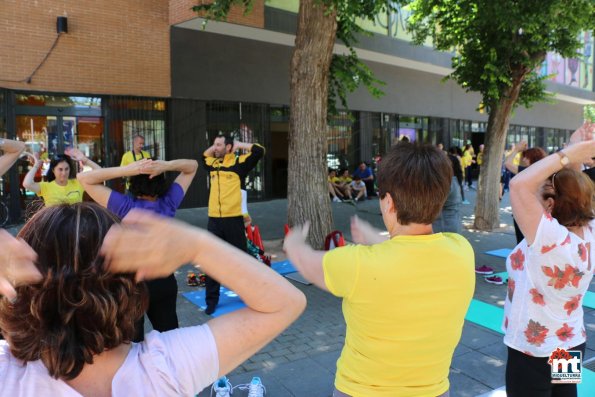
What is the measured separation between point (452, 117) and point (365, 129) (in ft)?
20.5

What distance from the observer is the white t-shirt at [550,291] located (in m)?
2.34

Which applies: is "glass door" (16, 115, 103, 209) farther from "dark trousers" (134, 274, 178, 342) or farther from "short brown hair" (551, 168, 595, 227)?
"short brown hair" (551, 168, 595, 227)

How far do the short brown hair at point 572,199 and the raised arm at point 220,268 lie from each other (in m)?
1.84

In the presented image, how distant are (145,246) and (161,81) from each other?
509 inches

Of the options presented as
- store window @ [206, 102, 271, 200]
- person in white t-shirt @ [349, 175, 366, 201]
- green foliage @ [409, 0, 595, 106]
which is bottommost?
person in white t-shirt @ [349, 175, 366, 201]

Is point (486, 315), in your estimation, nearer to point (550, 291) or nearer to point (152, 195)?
point (550, 291)

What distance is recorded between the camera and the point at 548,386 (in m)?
2.41

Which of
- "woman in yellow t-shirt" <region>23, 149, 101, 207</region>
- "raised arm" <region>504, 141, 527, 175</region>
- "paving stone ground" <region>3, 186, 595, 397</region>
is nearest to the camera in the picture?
"paving stone ground" <region>3, 186, 595, 397</region>

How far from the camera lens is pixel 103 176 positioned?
3232 millimetres

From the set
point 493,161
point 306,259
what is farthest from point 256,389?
point 493,161

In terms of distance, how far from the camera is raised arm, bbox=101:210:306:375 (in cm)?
105

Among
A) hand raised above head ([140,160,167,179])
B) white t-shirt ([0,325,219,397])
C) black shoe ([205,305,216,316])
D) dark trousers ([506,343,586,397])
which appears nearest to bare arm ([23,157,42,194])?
black shoe ([205,305,216,316])

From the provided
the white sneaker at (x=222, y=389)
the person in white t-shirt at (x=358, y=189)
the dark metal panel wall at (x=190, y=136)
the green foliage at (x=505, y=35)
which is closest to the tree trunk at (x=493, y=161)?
the green foliage at (x=505, y=35)

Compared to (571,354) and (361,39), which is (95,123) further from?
(571,354)
